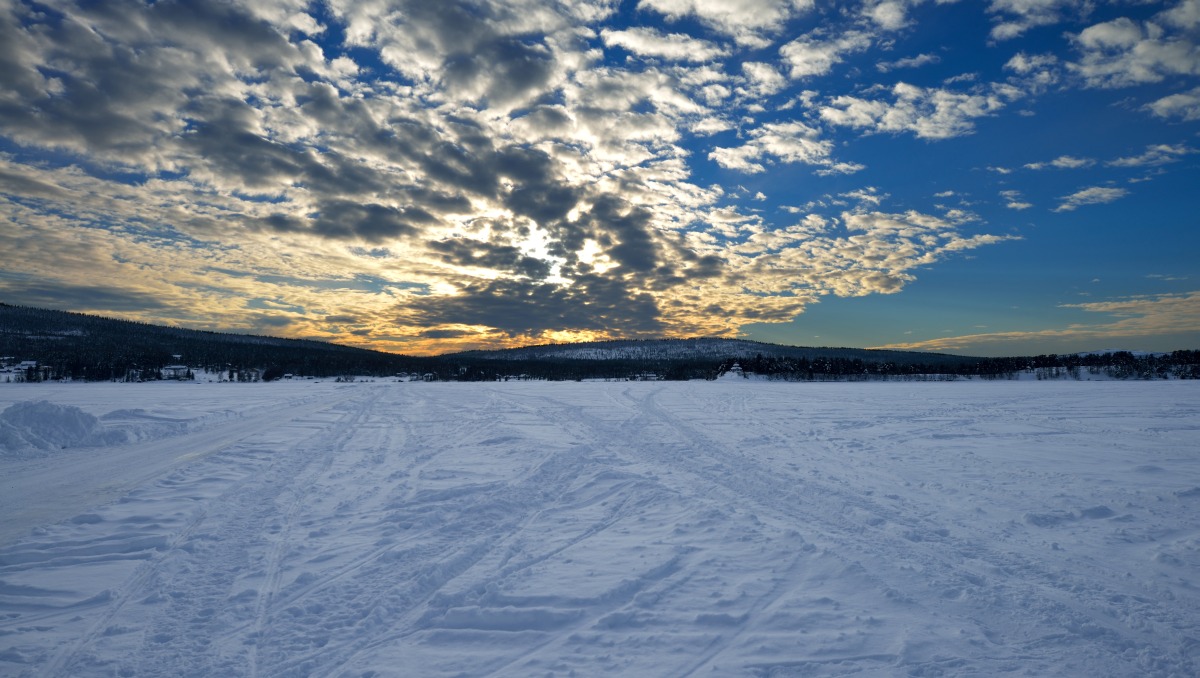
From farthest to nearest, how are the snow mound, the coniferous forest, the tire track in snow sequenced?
the coniferous forest
the snow mound
the tire track in snow

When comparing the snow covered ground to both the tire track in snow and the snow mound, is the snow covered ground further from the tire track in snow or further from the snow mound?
the snow mound

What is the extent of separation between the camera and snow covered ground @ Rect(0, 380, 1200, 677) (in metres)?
4.29

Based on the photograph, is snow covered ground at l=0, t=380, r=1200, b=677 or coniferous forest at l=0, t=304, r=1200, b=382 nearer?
snow covered ground at l=0, t=380, r=1200, b=677

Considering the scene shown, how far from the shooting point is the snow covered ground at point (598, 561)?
4.29 meters

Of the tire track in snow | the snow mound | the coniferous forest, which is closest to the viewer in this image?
the tire track in snow

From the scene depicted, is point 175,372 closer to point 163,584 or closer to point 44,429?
point 44,429

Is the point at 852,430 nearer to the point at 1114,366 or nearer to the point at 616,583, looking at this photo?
the point at 616,583

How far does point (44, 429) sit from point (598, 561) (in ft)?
55.8

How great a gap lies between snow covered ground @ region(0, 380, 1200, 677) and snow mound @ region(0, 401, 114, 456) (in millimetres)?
154

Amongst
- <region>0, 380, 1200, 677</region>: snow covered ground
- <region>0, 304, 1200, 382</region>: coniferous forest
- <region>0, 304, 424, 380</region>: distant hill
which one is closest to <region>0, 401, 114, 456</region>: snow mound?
<region>0, 380, 1200, 677</region>: snow covered ground

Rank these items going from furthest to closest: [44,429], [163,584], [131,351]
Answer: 1. [131,351]
2. [44,429]
3. [163,584]

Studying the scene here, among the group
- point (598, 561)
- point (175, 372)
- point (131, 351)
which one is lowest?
point (175, 372)

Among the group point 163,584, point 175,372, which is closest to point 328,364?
point 175,372

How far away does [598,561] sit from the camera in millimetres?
6332
